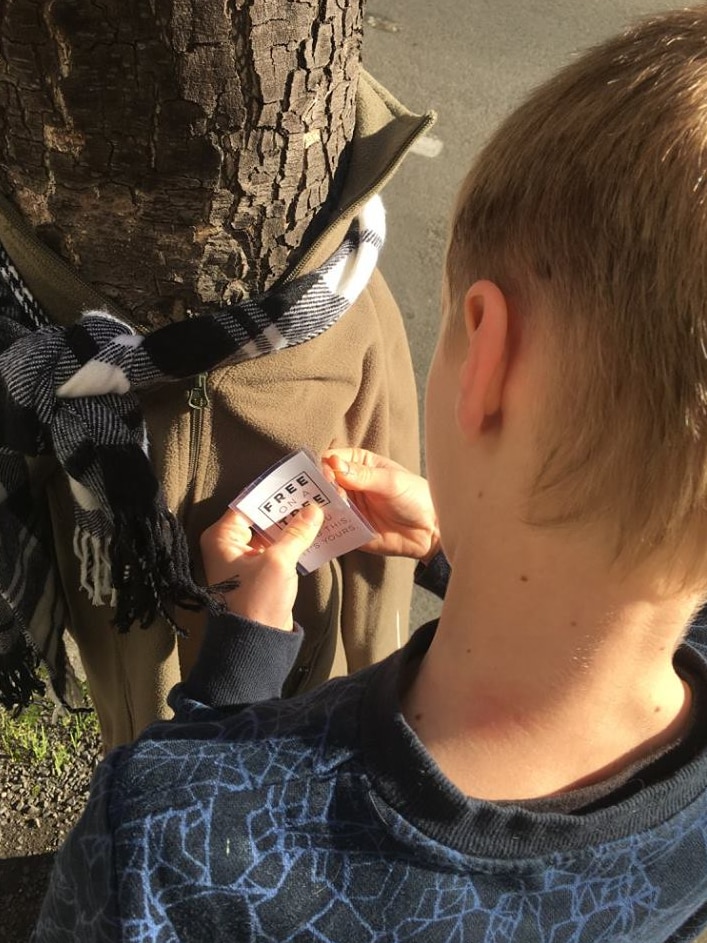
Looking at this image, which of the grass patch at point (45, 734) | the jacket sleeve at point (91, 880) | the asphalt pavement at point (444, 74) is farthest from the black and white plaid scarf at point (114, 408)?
the asphalt pavement at point (444, 74)

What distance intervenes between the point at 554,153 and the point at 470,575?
1.39 feet

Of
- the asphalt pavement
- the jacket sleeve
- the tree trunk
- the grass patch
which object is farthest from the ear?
the asphalt pavement

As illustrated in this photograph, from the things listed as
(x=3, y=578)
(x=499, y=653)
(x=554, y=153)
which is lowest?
(x=3, y=578)

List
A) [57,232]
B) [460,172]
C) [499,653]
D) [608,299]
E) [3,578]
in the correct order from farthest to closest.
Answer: [460,172]
[3,578]
[57,232]
[499,653]
[608,299]

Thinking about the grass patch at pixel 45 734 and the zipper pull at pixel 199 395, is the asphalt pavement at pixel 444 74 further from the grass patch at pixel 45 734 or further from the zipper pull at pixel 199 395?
the zipper pull at pixel 199 395

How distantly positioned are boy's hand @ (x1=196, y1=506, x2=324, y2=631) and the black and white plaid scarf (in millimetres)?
53

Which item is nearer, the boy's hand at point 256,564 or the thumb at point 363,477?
the boy's hand at point 256,564

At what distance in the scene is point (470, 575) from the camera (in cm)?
96

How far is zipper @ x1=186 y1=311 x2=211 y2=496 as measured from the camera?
1.26 metres

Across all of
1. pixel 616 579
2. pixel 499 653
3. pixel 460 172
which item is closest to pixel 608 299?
pixel 616 579

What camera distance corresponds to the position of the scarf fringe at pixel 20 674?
A: 1.47m

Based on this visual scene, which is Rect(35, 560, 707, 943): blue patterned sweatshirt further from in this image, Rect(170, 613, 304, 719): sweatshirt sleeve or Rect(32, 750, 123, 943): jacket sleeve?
Rect(170, 613, 304, 719): sweatshirt sleeve

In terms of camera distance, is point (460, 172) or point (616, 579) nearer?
point (616, 579)

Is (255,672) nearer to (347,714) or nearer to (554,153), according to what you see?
(347,714)
